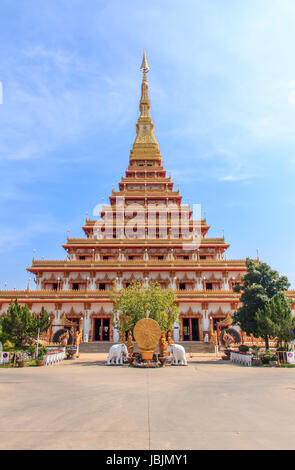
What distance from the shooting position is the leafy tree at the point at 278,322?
72.2 feet

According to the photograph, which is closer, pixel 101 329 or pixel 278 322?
pixel 278 322

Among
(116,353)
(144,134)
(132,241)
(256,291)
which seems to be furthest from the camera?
(144,134)

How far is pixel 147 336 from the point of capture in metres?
20.7

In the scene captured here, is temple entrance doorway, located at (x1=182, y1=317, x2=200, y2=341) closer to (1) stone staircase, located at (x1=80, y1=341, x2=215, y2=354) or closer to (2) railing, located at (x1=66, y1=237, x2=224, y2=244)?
(1) stone staircase, located at (x1=80, y1=341, x2=215, y2=354)

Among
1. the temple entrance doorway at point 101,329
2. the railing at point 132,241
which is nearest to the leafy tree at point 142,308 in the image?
the temple entrance doorway at point 101,329

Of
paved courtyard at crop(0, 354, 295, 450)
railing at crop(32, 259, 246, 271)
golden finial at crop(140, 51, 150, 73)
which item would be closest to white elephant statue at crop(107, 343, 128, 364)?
paved courtyard at crop(0, 354, 295, 450)

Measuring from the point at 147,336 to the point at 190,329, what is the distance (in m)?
17.8

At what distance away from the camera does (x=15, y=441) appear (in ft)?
19.2

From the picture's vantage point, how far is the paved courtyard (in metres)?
5.80

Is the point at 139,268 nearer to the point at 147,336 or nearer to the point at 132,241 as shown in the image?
the point at 132,241

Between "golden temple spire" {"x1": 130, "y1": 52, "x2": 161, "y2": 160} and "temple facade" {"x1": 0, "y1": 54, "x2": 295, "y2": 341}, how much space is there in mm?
9712

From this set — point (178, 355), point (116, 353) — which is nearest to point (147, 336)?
point (178, 355)

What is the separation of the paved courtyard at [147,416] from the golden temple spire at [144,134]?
4903 cm
